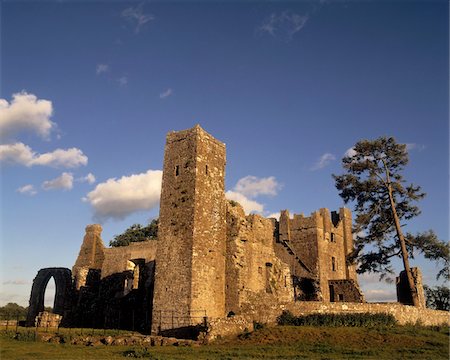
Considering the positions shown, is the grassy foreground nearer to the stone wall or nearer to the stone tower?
the stone wall

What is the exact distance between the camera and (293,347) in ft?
57.6

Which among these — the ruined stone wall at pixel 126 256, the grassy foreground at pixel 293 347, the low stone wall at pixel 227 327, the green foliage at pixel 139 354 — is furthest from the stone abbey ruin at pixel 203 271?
the green foliage at pixel 139 354

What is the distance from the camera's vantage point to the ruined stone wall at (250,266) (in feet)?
80.7

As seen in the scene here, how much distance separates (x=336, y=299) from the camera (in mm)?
39375

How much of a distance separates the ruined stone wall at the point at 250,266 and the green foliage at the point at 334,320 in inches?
58.4

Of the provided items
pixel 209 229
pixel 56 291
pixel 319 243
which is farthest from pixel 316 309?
pixel 56 291

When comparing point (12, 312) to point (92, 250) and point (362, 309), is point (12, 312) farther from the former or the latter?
point (362, 309)

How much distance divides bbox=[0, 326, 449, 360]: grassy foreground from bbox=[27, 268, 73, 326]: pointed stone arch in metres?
17.7

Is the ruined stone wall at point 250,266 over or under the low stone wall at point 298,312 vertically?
over

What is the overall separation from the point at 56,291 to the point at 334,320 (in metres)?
27.1

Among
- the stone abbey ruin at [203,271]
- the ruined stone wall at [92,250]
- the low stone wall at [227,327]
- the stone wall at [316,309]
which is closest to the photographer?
the low stone wall at [227,327]

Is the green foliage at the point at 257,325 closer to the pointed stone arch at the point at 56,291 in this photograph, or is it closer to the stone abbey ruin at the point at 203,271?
the stone abbey ruin at the point at 203,271

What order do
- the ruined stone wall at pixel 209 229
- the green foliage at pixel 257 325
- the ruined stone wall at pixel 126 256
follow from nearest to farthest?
1. the green foliage at pixel 257 325
2. the ruined stone wall at pixel 209 229
3. the ruined stone wall at pixel 126 256

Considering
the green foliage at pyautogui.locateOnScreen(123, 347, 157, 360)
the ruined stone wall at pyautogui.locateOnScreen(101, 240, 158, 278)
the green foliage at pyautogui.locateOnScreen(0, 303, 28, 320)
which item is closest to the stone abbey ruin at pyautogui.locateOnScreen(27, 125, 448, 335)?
the ruined stone wall at pyautogui.locateOnScreen(101, 240, 158, 278)
